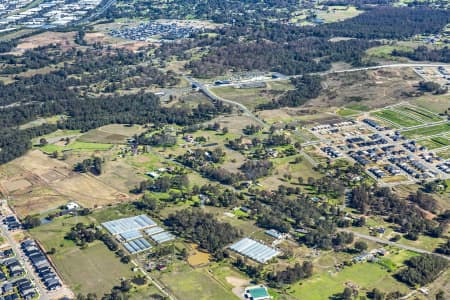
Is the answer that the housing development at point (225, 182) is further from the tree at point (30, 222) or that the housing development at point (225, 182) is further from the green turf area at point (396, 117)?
the green turf area at point (396, 117)

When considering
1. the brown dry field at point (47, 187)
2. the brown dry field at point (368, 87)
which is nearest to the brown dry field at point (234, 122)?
the brown dry field at point (368, 87)

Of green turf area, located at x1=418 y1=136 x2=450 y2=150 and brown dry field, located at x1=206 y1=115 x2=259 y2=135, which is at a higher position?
brown dry field, located at x1=206 y1=115 x2=259 y2=135

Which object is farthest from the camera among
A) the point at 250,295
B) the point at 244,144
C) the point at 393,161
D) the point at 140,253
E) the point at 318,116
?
the point at 318,116

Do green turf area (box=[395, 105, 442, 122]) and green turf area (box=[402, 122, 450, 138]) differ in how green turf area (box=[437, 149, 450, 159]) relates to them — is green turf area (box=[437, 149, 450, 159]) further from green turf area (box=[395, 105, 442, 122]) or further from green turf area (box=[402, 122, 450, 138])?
green turf area (box=[395, 105, 442, 122])

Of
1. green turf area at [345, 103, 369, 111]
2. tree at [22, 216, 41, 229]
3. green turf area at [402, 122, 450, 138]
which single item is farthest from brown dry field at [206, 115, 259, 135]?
tree at [22, 216, 41, 229]

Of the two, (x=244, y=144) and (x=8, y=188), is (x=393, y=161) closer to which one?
(x=244, y=144)

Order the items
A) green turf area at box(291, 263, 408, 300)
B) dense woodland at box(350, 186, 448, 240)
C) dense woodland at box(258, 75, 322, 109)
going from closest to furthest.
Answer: green turf area at box(291, 263, 408, 300), dense woodland at box(350, 186, 448, 240), dense woodland at box(258, 75, 322, 109)

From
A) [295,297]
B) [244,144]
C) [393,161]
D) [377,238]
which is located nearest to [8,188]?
[244,144]
